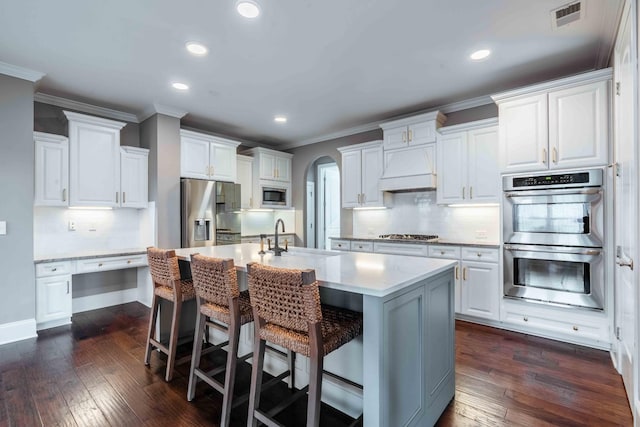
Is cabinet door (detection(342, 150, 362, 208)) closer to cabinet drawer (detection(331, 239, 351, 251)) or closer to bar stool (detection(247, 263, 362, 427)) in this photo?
A: cabinet drawer (detection(331, 239, 351, 251))

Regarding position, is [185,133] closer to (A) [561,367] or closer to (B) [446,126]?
(B) [446,126]

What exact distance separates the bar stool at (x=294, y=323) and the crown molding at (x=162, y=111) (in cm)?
347

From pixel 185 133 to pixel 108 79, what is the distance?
4.05ft

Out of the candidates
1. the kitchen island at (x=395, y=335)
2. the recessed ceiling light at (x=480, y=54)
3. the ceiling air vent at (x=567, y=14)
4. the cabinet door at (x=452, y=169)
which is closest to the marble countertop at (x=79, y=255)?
the kitchen island at (x=395, y=335)

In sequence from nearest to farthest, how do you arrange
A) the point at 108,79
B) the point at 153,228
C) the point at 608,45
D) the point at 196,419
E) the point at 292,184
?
the point at 196,419, the point at 608,45, the point at 108,79, the point at 153,228, the point at 292,184

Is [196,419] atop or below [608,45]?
below

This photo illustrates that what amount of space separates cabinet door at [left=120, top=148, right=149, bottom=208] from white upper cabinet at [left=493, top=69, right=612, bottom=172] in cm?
451

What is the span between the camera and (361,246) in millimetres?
4414

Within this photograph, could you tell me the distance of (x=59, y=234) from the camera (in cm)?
392

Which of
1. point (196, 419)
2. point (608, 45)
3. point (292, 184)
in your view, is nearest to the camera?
point (196, 419)

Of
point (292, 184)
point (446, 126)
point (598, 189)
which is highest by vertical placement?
point (446, 126)

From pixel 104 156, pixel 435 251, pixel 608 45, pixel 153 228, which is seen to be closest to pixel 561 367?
pixel 435 251

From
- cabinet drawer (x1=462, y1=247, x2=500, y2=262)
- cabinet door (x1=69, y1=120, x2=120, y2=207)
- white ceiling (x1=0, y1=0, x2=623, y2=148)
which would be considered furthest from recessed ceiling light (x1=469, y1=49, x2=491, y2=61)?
cabinet door (x1=69, y1=120, x2=120, y2=207)

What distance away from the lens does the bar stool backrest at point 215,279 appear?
187 centimetres
